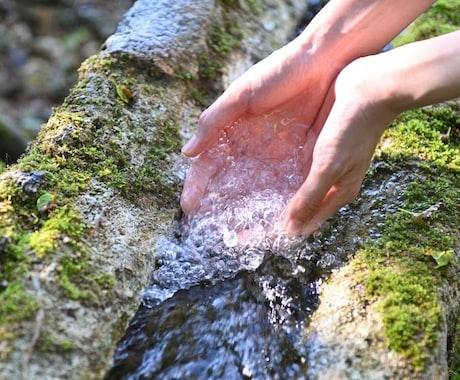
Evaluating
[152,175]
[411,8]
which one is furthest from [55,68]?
[411,8]

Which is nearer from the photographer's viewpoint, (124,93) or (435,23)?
(124,93)

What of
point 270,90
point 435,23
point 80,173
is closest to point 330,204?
point 270,90

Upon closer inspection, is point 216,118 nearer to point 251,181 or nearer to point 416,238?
point 251,181

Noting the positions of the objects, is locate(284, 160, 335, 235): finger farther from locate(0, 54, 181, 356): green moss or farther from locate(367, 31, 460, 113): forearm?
locate(0, 54, 181, 356): green moss

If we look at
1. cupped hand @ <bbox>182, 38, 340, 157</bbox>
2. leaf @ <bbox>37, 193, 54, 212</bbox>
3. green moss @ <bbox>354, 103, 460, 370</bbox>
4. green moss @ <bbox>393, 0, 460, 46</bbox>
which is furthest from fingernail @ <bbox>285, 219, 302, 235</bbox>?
green moss @ <bbox>393, 0, 460, 46</bbox>

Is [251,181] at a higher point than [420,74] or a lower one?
lower

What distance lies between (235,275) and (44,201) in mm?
953

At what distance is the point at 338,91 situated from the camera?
2516mm

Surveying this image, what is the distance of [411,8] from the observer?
2.73 meters

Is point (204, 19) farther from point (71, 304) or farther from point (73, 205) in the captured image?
point (71, 304)

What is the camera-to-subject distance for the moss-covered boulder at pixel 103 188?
1.90m

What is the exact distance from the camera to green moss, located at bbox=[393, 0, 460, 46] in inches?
151

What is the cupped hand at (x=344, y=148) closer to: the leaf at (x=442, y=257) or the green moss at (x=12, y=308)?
the leaf at (x=442, y=257)

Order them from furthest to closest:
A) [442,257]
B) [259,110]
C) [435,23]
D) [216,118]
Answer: [435,23] → [259,110] → [216,118] → [442,257]
